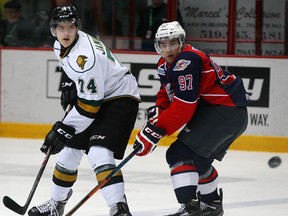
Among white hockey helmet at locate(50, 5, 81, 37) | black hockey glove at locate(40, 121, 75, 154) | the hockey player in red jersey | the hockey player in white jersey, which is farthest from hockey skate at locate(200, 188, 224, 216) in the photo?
white hockey helmet at locate(50, 5, 81, 37)

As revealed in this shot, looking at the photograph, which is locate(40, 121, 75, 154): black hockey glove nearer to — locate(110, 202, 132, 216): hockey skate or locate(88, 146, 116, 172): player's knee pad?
locate(88, 146, 116, 172): player's knee pad

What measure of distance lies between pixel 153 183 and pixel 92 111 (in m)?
1.85

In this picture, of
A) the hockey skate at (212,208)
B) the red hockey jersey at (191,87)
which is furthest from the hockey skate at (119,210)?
the hockey skate at (212,208)

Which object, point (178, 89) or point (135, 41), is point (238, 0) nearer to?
point (135, 41)

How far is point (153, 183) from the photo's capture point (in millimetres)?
6652

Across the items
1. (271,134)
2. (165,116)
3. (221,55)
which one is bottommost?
(271,134)

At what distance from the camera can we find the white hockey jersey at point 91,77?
15.9 feet

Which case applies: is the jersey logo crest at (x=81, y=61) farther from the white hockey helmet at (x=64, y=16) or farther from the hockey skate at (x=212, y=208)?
the hockey skate at (x=212, y=208)

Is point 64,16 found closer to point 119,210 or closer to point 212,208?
point 119,210

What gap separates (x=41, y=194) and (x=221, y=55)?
305 centimetres

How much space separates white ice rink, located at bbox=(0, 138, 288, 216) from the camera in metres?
5.70

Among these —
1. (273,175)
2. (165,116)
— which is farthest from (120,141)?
(273,175)

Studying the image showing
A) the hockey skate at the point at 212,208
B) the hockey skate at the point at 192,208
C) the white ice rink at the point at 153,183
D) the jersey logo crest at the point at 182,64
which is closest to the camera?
the jersey logo crest at the point at 182,64

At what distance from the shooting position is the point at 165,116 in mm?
4879
